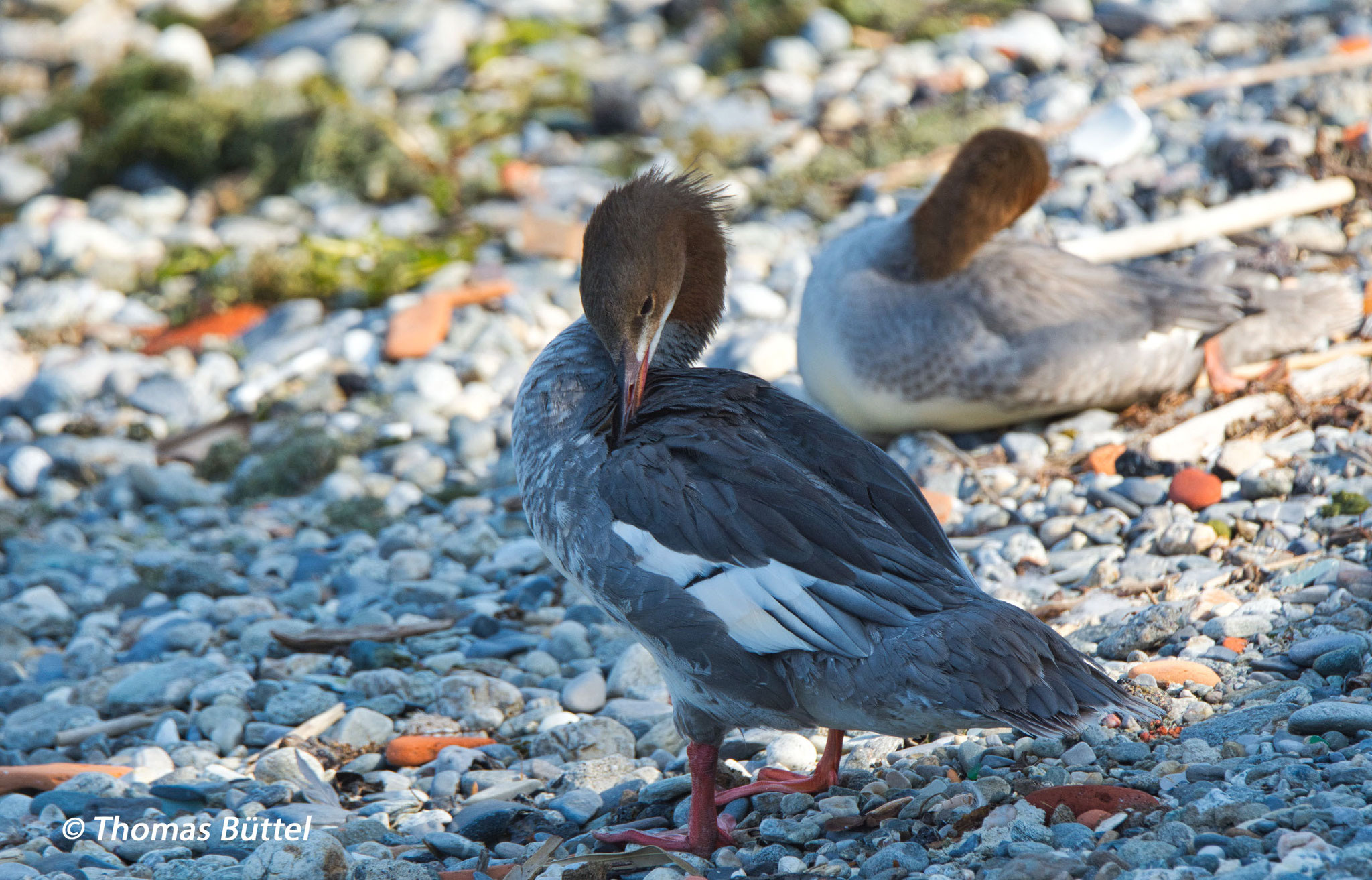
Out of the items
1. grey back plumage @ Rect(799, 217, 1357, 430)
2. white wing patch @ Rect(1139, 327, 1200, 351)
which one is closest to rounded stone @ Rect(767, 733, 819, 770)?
grey back plumage @ Rect(799, 217, 1357, 430)

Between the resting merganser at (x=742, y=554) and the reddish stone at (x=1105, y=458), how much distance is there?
5.94 ft

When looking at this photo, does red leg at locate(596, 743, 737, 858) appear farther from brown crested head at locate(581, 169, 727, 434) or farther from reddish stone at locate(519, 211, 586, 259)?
reddish stone at locate(519, 211, 586, 259)

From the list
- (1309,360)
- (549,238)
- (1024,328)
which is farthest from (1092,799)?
(549,238)

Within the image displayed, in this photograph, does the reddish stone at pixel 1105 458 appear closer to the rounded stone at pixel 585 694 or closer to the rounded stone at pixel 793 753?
the rounded stone at pixel 793 753

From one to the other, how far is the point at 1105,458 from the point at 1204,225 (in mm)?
1956

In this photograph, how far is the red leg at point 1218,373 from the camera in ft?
17.0

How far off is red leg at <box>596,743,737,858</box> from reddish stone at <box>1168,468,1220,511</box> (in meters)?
2.15

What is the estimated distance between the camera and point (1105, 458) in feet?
15.8

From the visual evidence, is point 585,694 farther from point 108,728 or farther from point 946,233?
point 946,233

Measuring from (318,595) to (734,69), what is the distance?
686cm

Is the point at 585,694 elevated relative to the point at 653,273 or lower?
lower

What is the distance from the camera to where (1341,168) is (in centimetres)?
650

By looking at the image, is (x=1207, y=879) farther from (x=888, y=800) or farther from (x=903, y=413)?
(x=903, y=413)

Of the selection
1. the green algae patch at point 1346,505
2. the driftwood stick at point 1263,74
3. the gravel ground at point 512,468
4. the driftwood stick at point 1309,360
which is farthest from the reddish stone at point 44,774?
the driftwood stick at point 1263,74
